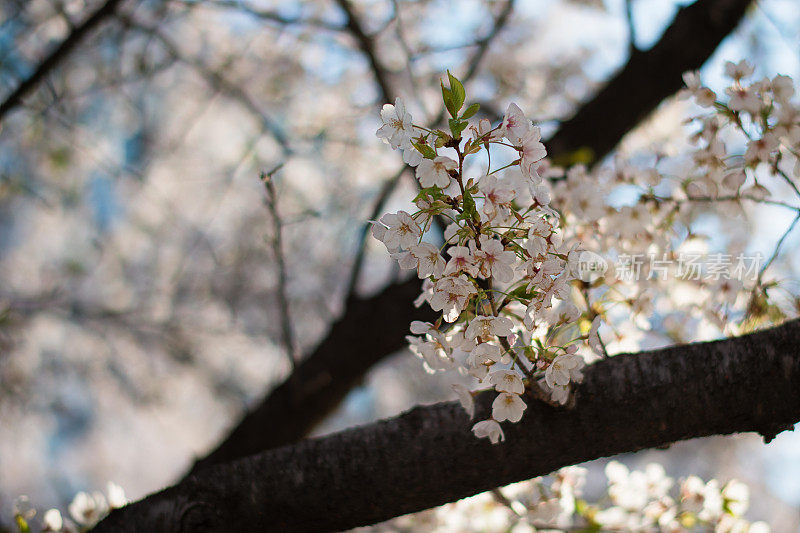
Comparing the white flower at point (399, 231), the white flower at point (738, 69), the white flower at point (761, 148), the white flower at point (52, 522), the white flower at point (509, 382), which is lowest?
the white flower at point (52, 522)

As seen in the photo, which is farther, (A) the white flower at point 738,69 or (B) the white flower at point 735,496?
(B) the white flower at point 735,496

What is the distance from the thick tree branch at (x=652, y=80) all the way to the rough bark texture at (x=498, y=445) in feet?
4.09

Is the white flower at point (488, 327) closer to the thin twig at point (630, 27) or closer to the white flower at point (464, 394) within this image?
the white flower at point (464, 394)

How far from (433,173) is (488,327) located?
0.81ft

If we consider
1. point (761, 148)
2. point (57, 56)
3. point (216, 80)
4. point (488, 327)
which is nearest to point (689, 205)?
point (761, 148)

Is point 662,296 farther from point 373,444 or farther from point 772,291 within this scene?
point 373,444

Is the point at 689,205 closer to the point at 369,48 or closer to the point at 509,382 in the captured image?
the point at 509,382

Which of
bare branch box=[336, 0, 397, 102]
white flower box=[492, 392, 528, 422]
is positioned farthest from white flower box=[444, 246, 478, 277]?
bare branch box=[336, 0, 397, 102]

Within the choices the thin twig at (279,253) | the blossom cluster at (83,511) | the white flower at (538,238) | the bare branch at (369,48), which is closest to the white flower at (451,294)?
the white flower at (538,238)

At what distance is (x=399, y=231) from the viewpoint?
0.90 m

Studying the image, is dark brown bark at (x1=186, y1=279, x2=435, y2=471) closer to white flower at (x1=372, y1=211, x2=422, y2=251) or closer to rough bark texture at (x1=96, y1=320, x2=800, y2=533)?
rough bark texture at (x1=96, y1=320, x2=800, y2=533)

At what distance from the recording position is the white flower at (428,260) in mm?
879

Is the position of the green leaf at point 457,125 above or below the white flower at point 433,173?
above

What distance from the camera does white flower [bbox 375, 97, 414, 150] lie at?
888 millimetres
